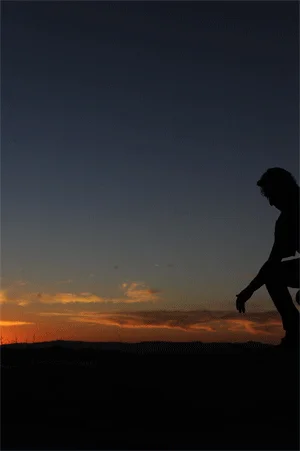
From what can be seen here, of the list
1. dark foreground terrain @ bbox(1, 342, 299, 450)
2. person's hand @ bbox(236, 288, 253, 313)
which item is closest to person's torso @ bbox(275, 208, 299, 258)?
person's hand @ bbox(236, 288, 253, 313)

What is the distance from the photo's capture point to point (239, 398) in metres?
6.55

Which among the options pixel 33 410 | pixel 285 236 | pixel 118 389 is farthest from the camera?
pixel 285 236

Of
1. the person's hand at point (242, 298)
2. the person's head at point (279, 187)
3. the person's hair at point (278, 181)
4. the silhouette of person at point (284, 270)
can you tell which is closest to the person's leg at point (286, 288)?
the silhouette of person at point (284, 270)

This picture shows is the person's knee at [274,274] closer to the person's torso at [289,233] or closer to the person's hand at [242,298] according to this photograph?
the person's torso at [289,233]

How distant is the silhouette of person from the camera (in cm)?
852

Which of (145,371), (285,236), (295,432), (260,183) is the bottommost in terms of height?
(295,432)

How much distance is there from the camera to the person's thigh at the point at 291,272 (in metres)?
8.52

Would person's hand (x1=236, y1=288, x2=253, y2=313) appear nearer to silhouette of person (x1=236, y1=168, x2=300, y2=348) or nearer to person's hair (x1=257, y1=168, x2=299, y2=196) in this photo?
silhouette of person (x1=236, y1=168, x2=300, y2=348)

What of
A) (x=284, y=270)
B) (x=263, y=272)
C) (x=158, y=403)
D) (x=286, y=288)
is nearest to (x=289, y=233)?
(x=284, y=270)

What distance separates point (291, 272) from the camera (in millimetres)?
8523

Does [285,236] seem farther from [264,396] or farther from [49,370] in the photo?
[49,370]

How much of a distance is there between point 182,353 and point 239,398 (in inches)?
103

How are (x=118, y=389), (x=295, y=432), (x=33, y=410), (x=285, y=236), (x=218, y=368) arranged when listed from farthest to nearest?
1. (x=285, y=236)
2. (x=218, y=368)
3. (x=118, y=389)
4. (x=33, y=410)
5. (x=295, y=432)

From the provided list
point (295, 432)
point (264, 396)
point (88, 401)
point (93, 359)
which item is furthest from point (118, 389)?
point (93, 359)
